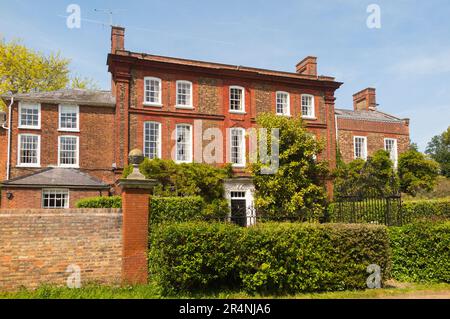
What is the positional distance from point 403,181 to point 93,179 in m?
21.3

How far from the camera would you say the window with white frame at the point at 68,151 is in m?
22.9

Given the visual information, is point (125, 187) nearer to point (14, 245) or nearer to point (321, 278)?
point (14, 245)

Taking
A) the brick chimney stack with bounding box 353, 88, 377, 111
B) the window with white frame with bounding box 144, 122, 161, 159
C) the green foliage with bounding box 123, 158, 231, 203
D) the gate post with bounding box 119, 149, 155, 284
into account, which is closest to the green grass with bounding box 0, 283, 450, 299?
the gate post with bounding box 119, 149, 155, 284

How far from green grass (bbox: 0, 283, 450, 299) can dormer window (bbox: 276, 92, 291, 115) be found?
60.2 ft

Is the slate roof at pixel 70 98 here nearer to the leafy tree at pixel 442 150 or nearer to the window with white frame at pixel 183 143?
the window with white frame at pixel 183 143

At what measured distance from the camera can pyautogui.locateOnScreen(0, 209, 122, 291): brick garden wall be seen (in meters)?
9.26

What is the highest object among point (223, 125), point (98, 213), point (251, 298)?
point (223, 125)

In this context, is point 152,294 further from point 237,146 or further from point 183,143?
point 237,146

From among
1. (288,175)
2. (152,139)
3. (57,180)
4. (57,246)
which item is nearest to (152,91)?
(152,139)

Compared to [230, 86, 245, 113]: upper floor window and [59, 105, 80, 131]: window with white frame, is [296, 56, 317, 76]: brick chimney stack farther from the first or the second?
[59, 105, 80, 131]: window with white frame

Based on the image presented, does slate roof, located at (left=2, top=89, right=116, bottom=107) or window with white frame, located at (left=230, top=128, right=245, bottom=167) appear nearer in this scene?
slate roof, located at (left=2, top=89, right=116, bottom=107)

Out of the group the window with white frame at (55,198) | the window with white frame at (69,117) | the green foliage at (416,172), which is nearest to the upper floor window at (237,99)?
the window with white frame at (69,117)

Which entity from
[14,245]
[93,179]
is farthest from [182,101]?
[14,245]
